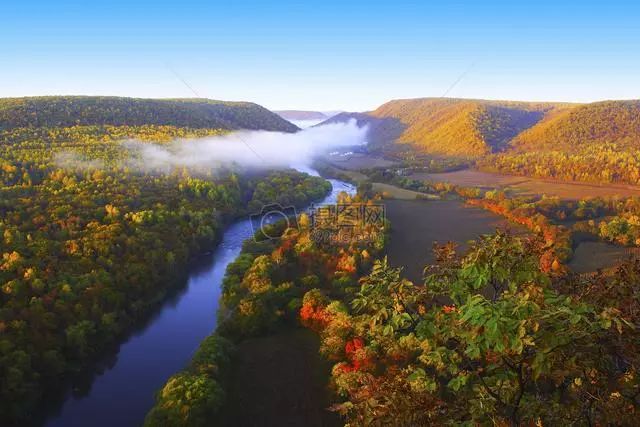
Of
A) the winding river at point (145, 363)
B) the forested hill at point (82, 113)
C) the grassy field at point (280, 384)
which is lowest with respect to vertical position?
the winding river at point (145, 363)

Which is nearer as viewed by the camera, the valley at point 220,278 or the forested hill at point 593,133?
the valley at point 220,278

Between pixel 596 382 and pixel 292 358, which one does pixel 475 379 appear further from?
pixel 292 358

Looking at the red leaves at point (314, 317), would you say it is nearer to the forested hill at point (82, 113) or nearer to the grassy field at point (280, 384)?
the grassy field at point (280, 384)

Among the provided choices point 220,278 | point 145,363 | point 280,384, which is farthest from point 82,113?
point 280,384

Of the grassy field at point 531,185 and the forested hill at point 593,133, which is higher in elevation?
the forested hill at point 593,133

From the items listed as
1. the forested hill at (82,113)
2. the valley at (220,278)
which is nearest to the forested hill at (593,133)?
the valley at (220,278)

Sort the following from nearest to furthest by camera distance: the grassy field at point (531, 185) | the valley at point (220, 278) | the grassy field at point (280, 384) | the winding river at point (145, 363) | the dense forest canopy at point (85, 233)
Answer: the valley at point (220, 278) < the grassy field at point (280, 384) < the winding river at point (145, 363) < the dense forest canopy at point (85, 233) < the grassy field at point (531, 185)

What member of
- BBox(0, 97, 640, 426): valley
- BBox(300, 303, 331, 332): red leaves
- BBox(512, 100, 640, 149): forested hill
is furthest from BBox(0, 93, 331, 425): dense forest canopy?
BBox(512, 100, 640, 149): forested hill

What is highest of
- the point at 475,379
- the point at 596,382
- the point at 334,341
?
the point at 596,382

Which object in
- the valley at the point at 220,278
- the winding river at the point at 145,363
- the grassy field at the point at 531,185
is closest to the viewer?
the valley at the point at 220,278

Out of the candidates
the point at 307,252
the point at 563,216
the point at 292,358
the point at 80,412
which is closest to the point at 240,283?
the point at 307,252
